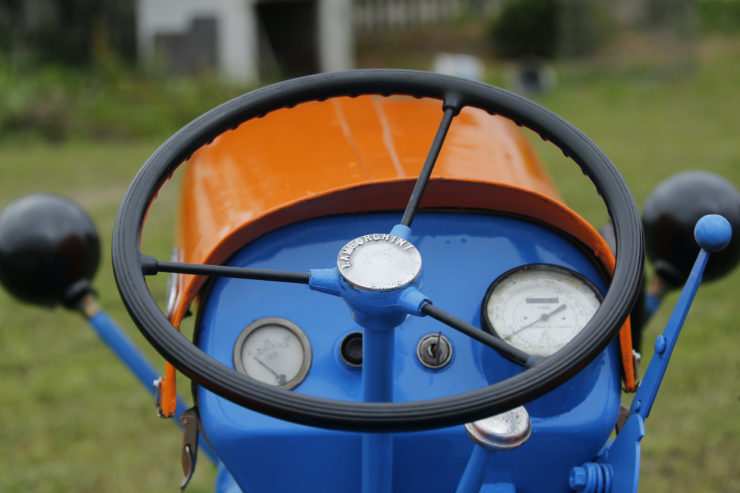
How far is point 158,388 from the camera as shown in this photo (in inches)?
51.5

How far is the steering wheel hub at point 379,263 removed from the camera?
0.87 meters

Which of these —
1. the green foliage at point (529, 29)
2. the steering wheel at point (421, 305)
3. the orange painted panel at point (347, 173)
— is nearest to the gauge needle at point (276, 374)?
the orange painted panel at point (347, 173)

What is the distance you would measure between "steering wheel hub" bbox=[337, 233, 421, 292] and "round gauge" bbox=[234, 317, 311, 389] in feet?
1.08

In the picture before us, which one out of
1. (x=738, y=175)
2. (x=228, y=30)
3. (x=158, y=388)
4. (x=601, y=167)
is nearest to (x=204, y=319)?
(x=158, y=388)

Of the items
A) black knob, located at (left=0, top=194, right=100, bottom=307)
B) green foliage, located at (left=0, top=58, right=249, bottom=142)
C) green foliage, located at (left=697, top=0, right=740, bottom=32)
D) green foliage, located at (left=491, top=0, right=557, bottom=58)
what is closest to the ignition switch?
black knob, located at (left=0, top=194, right=100, bottom=307)

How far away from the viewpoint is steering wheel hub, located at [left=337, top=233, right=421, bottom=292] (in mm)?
868

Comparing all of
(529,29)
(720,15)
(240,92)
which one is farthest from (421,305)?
(720,15)

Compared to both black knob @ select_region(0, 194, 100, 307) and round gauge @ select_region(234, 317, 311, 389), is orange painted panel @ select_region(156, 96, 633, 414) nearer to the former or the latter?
round gauge @ select_region(234, 317, 311, 389)

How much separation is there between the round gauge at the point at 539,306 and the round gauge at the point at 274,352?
277 mm

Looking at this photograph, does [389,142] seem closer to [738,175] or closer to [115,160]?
[738,175]

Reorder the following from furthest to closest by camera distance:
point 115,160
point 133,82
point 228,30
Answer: point 228,30 → point 133,82 → point 115,160

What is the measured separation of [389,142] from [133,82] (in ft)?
29.3

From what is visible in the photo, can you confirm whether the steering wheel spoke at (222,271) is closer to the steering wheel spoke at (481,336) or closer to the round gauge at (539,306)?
the steering wheel spoke at (481,336)

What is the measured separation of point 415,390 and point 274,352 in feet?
0.71
